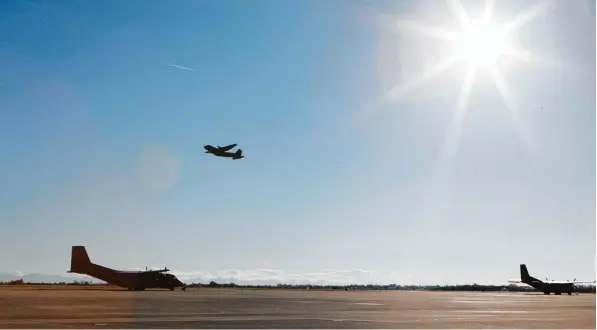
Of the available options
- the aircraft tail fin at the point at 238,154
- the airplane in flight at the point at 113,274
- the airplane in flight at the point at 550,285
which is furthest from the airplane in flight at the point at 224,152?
the airplane in flight at the point at 550,285

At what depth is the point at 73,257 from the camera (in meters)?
86.4

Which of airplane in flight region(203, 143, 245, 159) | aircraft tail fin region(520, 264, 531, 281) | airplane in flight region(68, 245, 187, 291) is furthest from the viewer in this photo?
aircraft tail fin region(520, 264, 531, 281)

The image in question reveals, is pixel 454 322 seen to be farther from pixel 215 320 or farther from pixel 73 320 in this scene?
pixel 73 320

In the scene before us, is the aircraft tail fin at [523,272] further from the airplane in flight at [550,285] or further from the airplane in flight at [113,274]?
the airplane in flight at [113,274]

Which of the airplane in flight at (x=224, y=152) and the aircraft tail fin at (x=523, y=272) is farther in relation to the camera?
the aircraft tail fin at (x=523, y=272)

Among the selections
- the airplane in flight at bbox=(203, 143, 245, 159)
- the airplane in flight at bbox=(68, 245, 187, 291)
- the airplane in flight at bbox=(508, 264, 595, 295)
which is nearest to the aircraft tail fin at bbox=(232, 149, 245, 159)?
the airplane in flight at bbox=(203, 143, 245, 159)

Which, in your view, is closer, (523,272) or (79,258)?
(79,258)

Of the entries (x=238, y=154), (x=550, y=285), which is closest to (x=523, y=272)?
(x=550, y=285)

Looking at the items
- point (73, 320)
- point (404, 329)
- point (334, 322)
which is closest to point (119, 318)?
point (73, 320)

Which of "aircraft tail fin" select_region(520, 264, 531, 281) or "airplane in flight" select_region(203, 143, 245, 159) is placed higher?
"airplane in flight" select_region(203, 143, 245, 159)

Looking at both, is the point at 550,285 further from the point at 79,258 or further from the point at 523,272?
the point at 79,258

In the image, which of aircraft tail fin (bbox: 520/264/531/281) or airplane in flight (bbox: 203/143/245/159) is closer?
airplane in flight (bbox: 203/143/245/159)

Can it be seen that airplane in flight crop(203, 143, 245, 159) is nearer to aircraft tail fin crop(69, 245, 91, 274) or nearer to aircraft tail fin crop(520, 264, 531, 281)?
aircraft tail fin crop(69, 245, 91, 274)

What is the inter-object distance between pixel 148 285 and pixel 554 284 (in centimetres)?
6610
